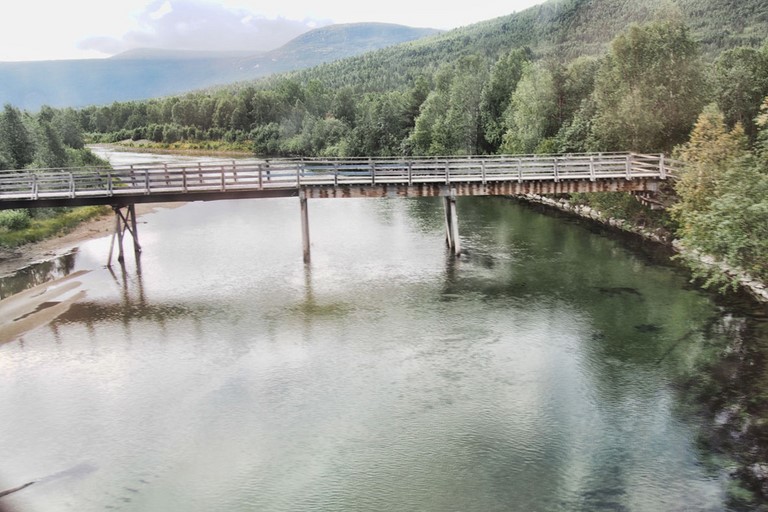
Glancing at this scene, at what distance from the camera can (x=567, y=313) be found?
2803cm

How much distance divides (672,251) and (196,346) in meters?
27.3

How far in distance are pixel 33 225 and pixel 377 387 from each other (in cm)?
3587

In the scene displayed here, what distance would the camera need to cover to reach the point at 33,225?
1837 inches

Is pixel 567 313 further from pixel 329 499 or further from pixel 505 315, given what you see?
pixel 329 499

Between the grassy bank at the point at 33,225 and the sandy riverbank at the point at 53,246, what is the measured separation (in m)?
0.45

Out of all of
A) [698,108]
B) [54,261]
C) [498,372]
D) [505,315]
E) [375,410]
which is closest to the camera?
[375,410]

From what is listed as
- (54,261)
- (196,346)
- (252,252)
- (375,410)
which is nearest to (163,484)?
(375,410)

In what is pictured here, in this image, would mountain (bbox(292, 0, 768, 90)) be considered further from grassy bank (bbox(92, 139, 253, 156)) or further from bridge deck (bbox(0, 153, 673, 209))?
bridge deck (bbox(0, 153, 673, 209))

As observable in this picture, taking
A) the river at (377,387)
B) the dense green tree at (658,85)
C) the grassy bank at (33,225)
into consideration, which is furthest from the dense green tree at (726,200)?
the grassy bank at (33,225)

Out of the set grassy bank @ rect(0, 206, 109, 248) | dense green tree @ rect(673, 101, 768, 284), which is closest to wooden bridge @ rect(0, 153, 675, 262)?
dense green tree @ rect(673, 101, 768, 284)

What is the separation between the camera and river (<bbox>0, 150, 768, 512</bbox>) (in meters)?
16.2

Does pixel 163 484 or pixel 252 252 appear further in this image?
pixel 252 252

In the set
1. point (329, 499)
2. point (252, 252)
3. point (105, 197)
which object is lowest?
point (329, 499)

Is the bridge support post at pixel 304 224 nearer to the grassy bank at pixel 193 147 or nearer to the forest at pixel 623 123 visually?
the forest at pixel 623 123
